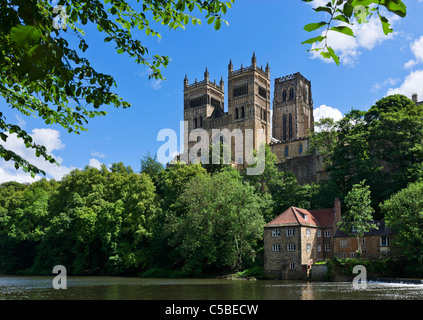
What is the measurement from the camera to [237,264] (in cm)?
4709

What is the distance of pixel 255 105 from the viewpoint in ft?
352

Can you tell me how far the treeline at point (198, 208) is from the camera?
1825 inches

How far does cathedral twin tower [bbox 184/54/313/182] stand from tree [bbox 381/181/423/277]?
61011mm

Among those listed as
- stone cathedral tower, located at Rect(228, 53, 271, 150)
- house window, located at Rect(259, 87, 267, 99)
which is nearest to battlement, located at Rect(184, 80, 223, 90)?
stone cathedral tower, located at Rect(228, 53, 271, 150)

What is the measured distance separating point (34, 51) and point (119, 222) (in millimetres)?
51480

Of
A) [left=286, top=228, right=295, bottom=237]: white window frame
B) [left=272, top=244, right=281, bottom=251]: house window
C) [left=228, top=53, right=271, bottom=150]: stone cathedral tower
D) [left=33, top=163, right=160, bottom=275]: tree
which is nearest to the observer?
[left=286, top=228, right=295, bottom=237]: white window frame

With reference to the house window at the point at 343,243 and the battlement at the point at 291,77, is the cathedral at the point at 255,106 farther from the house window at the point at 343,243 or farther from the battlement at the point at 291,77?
the house window at the point at 343,243

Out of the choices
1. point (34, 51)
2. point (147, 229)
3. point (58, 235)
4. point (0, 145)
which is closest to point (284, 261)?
point (147, 229)

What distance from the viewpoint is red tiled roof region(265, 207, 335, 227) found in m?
45.8

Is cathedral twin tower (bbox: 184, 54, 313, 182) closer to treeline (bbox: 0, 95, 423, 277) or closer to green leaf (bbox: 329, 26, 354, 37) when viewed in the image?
treeline (bbox: 0, 95, 423, 277)

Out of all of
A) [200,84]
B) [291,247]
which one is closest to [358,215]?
[291,247]
